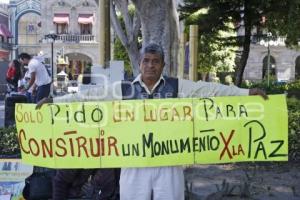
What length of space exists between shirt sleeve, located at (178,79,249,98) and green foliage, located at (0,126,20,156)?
10.9 ft

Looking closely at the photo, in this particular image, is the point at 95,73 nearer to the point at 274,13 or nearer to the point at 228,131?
the point at 228,131

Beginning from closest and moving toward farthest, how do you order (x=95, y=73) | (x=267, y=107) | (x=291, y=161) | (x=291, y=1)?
(x=267, y=107), (x=291, y=161), (x=95, y=73), (x=291, y=1)

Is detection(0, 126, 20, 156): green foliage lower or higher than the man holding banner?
lower

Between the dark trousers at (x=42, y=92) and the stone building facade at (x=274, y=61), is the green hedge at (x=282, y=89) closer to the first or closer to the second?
the dark trousers at (x=42, y=92)

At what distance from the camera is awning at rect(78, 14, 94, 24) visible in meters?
57.6

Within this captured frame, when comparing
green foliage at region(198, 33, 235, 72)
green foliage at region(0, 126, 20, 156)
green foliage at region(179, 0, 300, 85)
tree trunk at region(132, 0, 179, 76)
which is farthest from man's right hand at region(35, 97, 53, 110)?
green foliage at region(198, 33, 235, 72)

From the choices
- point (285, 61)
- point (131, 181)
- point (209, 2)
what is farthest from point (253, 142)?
point (285, 61)

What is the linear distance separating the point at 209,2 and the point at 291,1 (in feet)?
11.2

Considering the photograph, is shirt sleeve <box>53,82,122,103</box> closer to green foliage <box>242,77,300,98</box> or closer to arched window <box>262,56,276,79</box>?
green foliage <box>242,77,300,98</box>

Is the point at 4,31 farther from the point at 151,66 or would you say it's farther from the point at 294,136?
the point at 151,66

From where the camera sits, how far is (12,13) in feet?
206

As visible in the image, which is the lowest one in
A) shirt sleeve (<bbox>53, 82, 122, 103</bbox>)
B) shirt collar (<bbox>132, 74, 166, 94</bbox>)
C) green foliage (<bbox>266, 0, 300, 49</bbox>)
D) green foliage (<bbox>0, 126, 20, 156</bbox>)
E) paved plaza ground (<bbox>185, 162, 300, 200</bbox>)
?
paved plaza ground (<bbox>185, 162, 300, 200</bbox>)

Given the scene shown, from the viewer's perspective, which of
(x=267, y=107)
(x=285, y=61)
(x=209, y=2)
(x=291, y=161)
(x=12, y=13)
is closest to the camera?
(x=267, y=107)

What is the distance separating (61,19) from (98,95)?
5437 centimetres
